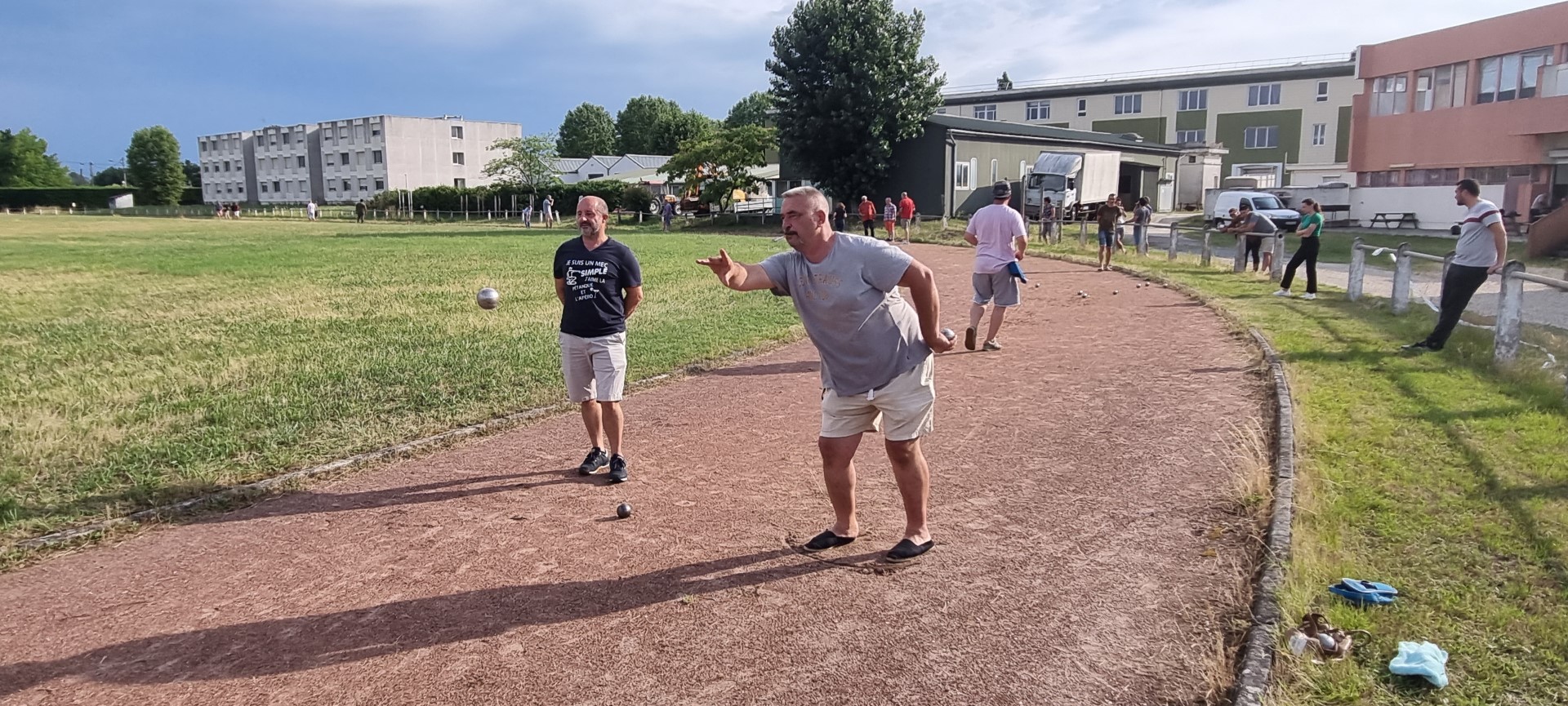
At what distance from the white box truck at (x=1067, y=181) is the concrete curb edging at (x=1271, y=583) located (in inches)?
1285

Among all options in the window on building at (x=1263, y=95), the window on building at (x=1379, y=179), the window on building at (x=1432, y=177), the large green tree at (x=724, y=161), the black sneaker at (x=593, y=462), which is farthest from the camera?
the window on building at (x=1263, y=95)

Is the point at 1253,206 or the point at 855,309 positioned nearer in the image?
the point at 855,309

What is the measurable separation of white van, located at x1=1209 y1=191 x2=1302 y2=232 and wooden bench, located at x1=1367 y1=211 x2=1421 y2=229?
513 cm

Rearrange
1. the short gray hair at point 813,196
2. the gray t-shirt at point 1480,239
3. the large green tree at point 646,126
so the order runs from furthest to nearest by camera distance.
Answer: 1. the large green tree at point 646,126
2. the gray t-shirt at point 1480,239
3. the short gray hair at point 813,196

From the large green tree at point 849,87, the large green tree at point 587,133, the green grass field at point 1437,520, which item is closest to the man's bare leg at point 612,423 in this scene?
the green grass field at point 1437,520

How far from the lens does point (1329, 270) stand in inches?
887

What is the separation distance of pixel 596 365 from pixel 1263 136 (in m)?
64.6

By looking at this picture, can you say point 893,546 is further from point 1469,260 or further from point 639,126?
point 639,126

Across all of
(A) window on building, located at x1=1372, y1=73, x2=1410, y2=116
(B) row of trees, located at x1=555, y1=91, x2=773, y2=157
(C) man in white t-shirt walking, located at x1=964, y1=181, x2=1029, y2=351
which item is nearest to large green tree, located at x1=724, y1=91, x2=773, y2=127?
(B) row of trees, located at x1=555, y1=91, x2=773, y2=157

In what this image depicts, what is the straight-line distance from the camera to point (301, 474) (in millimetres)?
6656

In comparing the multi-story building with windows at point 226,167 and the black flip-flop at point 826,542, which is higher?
the multi-story building with windows at point 226,167

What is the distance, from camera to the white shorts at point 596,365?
6.45 metres

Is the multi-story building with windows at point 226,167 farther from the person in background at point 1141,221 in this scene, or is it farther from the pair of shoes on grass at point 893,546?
the pair of shoes on grass at point 893,546

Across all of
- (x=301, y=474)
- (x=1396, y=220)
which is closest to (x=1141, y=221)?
(x=1396, y=220)
